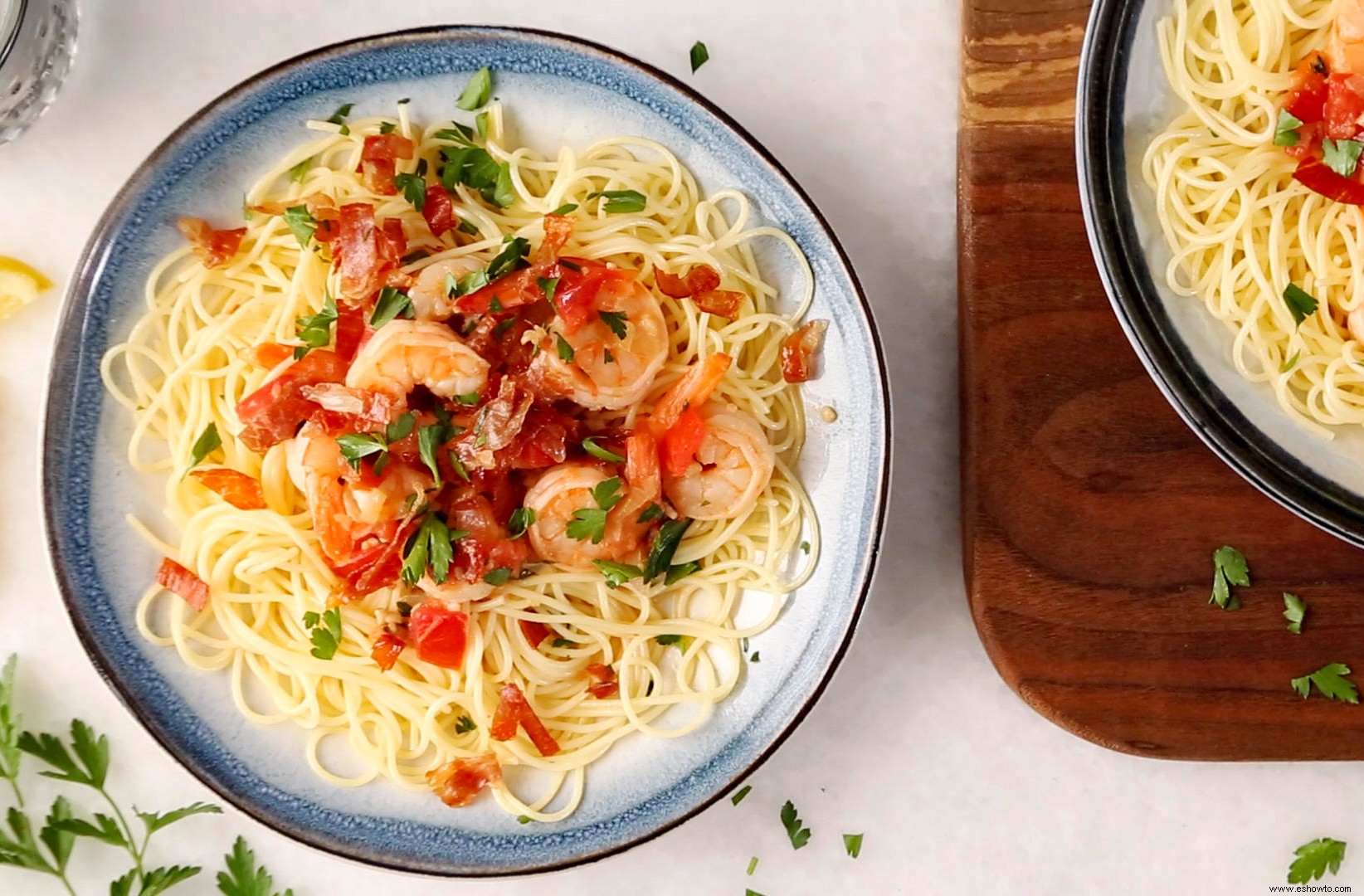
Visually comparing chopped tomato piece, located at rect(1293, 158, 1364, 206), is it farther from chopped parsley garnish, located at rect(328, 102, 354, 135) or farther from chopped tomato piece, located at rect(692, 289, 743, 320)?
chopped parsley garnish, located at rect(328, 102, 354, 135)

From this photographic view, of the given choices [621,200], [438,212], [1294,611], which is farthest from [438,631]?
[1294,611]

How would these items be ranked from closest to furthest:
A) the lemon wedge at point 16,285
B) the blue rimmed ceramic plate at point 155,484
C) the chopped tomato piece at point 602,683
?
the blue rimmed ceramic plate at point 155,484
the chopped tomato piece at point 602,683
the lemon wedge at point 16,285

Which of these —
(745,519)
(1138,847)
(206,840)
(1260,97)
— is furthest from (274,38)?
(1138,847)

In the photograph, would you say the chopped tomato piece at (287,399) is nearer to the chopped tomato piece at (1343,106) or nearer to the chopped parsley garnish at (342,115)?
the chopped parsley garnish at (342,115)

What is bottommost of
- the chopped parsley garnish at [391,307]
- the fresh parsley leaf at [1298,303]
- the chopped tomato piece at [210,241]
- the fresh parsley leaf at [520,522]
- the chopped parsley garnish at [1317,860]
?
the chopped parsley garnish at [1317,860]

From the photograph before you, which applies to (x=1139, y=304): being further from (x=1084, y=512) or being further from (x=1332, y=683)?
(x=1332, y=683)

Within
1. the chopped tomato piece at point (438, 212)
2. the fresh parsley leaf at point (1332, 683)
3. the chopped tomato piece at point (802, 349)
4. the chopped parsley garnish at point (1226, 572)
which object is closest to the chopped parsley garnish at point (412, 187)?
the chopped tomato piece at point (438, 212)

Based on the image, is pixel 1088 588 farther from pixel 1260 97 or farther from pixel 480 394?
pixel 480 394
